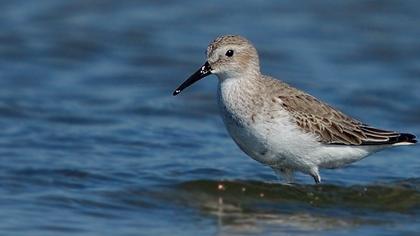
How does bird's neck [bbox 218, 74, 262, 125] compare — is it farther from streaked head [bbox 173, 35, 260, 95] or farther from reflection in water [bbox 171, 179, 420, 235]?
reflection in water [bbox 171, 179, 420, 235]

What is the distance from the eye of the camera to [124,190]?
10.0m

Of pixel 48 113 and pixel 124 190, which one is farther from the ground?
pixel 48 113

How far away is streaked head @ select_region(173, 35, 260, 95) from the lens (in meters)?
9.62

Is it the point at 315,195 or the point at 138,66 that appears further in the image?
the point at 138,66

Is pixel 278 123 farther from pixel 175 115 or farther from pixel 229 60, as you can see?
pixel 175 115

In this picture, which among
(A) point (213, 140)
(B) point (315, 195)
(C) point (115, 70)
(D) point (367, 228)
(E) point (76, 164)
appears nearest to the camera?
(D) point (367, 228)

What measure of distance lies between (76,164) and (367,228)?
3270 millimetres

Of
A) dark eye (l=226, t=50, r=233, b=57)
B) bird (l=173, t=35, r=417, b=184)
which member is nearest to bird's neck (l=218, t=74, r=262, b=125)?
bird (l=173, t=35, r=417, b=184)

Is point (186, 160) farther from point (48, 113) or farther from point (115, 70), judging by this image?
point (115, 70)

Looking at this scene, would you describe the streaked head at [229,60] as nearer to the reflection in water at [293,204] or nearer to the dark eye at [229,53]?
the dark eye at [229,53]

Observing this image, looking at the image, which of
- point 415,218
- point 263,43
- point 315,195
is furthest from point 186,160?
point 263,43

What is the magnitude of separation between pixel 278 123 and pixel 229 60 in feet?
2.27

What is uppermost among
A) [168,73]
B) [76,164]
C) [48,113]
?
[168,73]

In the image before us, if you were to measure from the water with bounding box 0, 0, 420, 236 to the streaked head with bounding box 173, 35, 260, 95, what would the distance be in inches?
43.6
